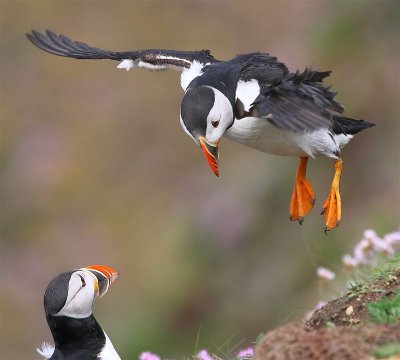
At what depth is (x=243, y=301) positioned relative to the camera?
40.9 ft

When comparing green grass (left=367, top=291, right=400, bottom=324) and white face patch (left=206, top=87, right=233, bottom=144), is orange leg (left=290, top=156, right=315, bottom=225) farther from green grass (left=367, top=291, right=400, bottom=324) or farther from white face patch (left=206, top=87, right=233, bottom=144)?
green grass (left=367, top=291, right=400, bottom=324)

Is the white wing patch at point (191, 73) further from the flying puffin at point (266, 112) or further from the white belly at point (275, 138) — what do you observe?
the white belly at point (275, 138)

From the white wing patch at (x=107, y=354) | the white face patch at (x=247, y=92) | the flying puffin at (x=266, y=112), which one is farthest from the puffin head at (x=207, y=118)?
the white wing patch at (x=107, y=354)

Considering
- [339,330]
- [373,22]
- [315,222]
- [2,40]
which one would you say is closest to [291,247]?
[315,222]

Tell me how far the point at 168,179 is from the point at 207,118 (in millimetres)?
12625

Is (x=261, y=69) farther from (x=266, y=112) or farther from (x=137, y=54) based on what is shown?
(x=137, y=54)

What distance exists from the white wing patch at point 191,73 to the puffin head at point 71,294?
1691 mm

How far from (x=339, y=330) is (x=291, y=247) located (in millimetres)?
8161

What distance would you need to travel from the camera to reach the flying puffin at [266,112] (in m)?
5.54

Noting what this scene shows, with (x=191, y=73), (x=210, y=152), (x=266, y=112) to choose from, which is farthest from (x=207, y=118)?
(x=191, y=73)

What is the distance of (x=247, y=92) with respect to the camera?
602 cm

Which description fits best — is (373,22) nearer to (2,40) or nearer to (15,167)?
(15,167)

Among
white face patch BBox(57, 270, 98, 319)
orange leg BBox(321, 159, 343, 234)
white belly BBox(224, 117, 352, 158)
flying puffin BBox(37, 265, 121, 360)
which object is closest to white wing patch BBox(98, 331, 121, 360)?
flying puffin BBox(37, 265, 121, 360)

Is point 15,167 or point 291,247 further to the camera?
point 15,167
